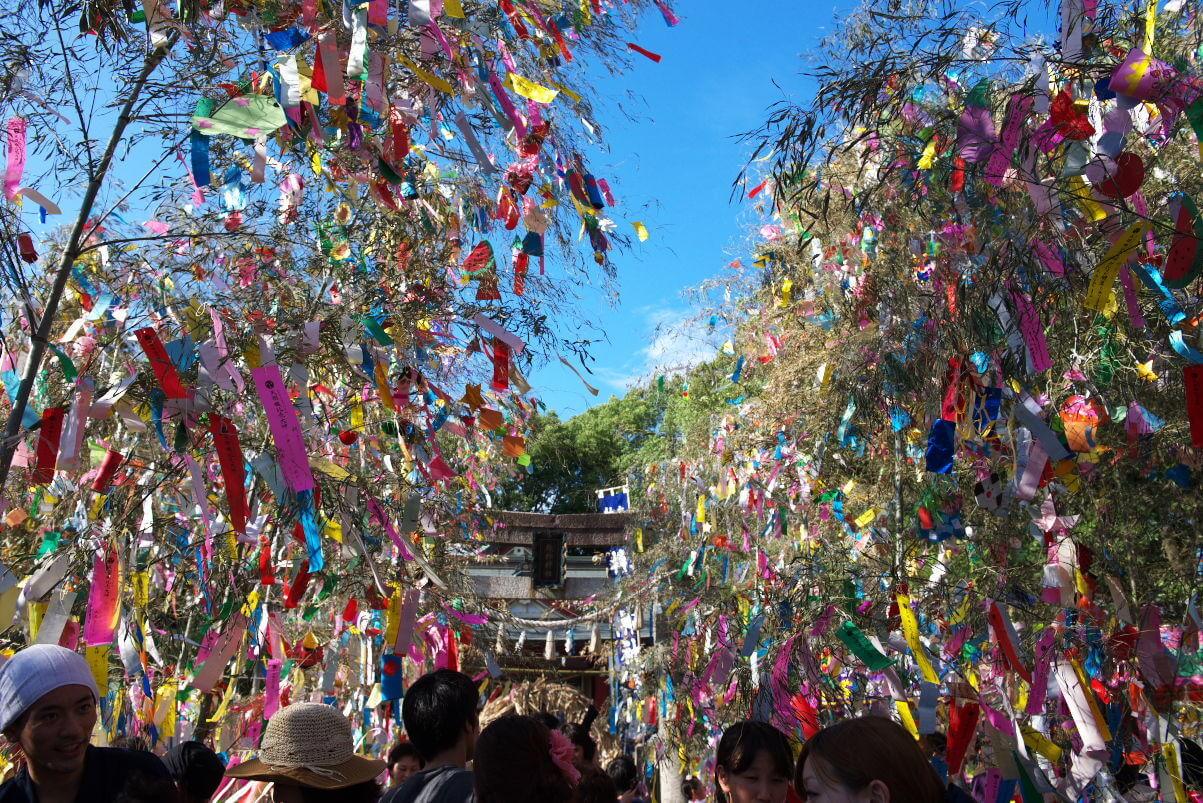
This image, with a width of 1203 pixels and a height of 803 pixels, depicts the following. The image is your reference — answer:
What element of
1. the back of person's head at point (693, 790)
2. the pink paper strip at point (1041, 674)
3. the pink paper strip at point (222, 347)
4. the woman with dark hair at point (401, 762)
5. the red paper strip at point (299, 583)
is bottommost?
the back of person's head at point (693, 790)

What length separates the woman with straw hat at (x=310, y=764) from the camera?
255cm

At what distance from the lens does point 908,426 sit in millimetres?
7559

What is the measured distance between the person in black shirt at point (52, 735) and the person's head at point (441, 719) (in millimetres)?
633

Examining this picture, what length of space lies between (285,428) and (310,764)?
1442 mm

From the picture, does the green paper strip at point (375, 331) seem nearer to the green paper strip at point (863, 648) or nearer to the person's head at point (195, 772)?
the person's head at point (195, 772)

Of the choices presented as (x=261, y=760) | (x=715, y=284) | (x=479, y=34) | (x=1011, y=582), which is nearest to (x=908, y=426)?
(x=1011, y=582)

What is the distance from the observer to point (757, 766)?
3146 mm

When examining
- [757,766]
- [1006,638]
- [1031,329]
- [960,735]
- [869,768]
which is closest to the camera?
[869,768]

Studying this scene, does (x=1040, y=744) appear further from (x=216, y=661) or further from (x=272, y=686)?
(x=272, y=686)

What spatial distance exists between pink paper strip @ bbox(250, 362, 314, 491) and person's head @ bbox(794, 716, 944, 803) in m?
2.23

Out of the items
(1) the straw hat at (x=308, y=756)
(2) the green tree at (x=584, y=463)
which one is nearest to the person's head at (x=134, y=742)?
(1) the straw hat at (x=308, y=756)

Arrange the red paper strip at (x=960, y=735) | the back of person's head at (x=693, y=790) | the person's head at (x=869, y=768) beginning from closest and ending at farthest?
the person's head at (x=869, y=768) → the red paper strip at (x=960, y=735) → the back of person's head at (x=693, y=790)

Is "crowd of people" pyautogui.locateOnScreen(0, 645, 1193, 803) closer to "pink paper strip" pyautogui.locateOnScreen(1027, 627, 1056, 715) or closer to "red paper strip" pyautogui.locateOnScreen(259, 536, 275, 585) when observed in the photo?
"pink paper strip" pyautogui.locateOnScreen(1027, 627, 1056, 715)

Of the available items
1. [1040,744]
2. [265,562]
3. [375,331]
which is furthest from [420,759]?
[1040,744]
